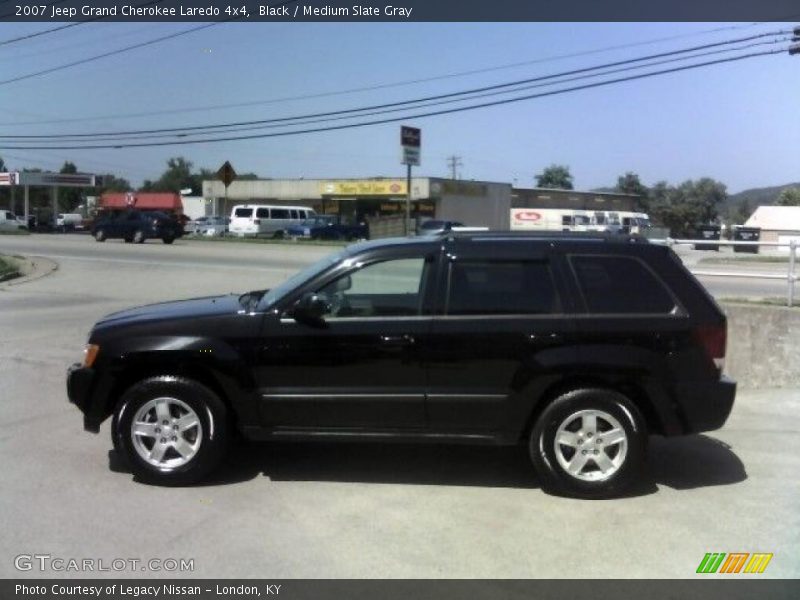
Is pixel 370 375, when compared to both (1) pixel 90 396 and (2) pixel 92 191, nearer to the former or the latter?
(1) pixel 90 396

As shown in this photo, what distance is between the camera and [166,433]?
5352mm

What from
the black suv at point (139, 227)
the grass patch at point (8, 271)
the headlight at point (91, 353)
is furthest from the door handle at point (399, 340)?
the black suv at point (139, 227)

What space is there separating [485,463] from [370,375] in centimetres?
133

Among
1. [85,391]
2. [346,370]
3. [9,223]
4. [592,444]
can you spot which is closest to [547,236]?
[592,444]

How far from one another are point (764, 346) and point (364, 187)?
57349 mm

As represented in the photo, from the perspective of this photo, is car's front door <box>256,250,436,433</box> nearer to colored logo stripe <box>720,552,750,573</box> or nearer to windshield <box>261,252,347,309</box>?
windshield <box>261,252,347,309</box>

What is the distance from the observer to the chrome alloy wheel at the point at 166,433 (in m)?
5.33

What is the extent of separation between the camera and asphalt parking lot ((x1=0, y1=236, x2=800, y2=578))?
426cm

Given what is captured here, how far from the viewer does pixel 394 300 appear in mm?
5574

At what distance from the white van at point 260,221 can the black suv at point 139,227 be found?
1238 centimetres

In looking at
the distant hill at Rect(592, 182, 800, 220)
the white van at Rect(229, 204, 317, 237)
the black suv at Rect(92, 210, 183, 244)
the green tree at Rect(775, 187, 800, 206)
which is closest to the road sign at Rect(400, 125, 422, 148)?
the black suv at Rect(92, 210, 183, 244)

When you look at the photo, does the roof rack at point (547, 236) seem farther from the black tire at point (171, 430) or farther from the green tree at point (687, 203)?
the green tree at point (687, 203)

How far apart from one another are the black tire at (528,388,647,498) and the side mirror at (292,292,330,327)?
1598 millimetres
